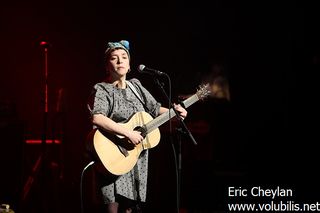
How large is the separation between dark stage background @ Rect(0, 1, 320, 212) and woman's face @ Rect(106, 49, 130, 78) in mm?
2420

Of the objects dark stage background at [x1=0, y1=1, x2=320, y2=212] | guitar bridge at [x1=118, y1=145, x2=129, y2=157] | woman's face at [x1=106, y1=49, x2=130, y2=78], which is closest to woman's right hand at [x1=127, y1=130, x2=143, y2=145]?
guitar bridge at [x1=118, y1=145, x2=129, y2=157]

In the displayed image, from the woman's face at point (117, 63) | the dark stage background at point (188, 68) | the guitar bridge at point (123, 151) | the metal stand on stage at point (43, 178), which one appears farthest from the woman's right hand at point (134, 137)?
the dark stage background at point (188, 68)

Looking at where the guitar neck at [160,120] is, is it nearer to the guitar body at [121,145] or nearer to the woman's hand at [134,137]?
the guitar body at [121,145]

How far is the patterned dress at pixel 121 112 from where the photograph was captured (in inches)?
136

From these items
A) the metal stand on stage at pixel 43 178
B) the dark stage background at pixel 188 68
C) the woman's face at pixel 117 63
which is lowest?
the metal stand on stage at pixel 43 178

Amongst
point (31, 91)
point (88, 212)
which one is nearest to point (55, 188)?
point (88, 212)

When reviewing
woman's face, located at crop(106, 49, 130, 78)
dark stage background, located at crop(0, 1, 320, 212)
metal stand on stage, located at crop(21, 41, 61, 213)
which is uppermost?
dark stage background, located at crop(0, 1, 320, 212)

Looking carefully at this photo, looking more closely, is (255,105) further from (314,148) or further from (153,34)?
(153,34)

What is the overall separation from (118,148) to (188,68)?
3.36m

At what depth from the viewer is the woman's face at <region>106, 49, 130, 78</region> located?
3.62 meters

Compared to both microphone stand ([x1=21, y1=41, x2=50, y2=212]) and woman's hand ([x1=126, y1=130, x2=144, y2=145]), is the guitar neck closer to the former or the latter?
woman's hand ([x1=126, y1=130, x2=144, y2=145])

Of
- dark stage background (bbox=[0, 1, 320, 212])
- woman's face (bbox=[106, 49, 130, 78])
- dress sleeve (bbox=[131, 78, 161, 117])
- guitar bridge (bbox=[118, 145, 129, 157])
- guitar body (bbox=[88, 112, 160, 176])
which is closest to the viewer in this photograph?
guitar body (bbox=[88, 112, 160, 176])

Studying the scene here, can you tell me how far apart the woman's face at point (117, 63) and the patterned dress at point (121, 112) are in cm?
12

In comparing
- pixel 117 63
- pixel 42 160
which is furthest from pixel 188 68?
pixel 117 63
